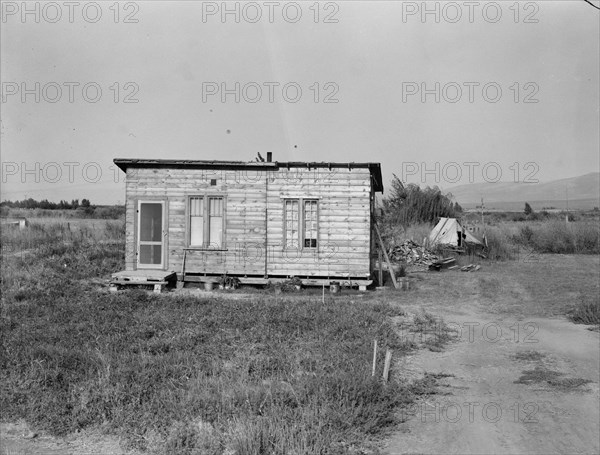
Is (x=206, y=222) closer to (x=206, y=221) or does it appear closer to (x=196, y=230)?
(x=206, y=221)

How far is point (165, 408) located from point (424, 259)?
22.1 meters

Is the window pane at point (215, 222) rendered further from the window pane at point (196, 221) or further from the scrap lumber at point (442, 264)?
the scrap lumber at point (442, 264)

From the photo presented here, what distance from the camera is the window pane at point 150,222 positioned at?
1778cm

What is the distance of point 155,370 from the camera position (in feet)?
24.7

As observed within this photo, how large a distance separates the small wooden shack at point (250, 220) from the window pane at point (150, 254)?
0.03m

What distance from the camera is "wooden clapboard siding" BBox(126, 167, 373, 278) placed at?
1736 centimetres

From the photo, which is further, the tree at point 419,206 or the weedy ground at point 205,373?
the tree at point 419,206

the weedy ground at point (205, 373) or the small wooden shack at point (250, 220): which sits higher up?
the small wooden shack at point (250, 220)

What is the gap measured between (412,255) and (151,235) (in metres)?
14.0

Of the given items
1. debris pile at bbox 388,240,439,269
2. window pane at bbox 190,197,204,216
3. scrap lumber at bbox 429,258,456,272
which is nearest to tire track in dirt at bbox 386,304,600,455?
window pane at bbox 190,197,204,216

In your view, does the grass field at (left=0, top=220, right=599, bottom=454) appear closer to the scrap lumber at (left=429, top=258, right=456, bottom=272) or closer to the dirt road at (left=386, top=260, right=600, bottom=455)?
the dirt road at (left=386, top=260, right=600, bottom=455)

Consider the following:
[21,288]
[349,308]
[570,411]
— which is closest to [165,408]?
[570,411]

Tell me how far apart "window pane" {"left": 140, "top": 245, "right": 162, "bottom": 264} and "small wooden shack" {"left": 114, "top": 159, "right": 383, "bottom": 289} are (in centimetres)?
3

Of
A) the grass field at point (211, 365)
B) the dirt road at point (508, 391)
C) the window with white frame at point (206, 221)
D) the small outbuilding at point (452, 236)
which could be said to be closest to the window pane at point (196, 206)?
the window with white frame at point (206, 221)
